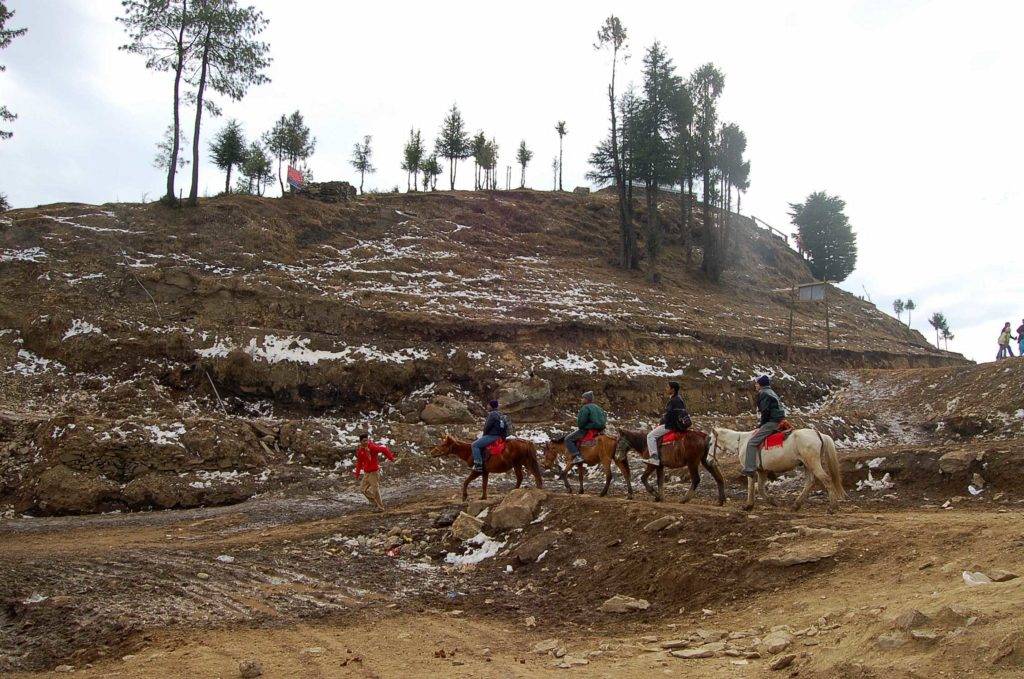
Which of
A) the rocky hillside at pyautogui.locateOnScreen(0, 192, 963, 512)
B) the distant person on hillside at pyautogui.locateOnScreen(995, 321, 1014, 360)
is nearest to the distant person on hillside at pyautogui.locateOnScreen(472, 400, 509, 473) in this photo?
the rocky hillside at pyautogui.locateOnScreen(0, 192, 963, 512)

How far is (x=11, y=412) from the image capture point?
19.6m

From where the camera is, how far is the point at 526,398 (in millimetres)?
24797

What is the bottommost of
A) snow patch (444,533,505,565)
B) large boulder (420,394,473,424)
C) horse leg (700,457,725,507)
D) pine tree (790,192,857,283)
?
snow patch (444,533,505,565)

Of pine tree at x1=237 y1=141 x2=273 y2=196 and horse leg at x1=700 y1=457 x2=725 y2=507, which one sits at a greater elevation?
pine tree at x1=237 y1=141 x2=273 y2=196

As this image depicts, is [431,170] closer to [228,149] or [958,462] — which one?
[228,149]

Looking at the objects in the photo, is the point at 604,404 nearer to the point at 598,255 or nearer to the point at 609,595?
the point at 609,595

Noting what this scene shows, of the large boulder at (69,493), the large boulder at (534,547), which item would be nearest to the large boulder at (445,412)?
the large boulder at (69,493)

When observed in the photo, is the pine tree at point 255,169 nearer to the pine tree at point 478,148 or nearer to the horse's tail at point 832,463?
the pine tree at point 478,148

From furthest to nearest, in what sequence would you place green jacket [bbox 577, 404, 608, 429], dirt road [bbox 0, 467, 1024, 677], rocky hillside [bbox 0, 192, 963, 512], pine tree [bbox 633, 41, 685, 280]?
pine tree [bbox 633, 41, 685, 280], rocky hillside [bbox 0, 192, 963, 512], green jacket [bbox 577, 404, 608, 429], dirt road [bbox 0, 467, 1024, 677]

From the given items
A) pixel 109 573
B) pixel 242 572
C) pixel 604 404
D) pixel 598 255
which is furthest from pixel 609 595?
pixel 598 255

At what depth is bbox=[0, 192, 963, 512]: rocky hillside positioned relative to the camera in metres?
18.3

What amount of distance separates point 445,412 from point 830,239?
210 ft

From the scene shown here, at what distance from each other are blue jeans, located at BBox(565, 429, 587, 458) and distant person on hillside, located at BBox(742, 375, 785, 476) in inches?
168

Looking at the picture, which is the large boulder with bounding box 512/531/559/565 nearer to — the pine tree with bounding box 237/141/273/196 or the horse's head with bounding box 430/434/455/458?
the horse's head with bounding box 430/434/455/458
